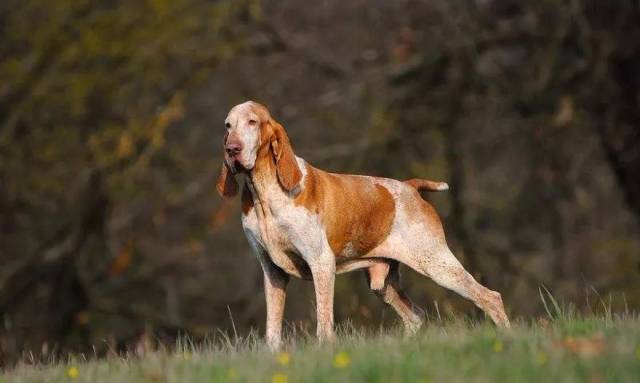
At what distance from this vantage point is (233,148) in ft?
24.7

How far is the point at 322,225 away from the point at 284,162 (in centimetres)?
45

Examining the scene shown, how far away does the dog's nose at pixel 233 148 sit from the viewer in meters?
7.53

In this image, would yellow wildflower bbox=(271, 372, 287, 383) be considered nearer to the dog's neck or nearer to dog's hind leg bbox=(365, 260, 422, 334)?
the dog's neck

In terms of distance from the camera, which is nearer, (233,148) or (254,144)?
(233,148)

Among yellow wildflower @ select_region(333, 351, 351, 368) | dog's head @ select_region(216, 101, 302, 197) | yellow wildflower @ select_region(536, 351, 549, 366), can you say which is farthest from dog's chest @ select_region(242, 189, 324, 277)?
yellow wildflower @ select_region(536, 351, 549, 366)

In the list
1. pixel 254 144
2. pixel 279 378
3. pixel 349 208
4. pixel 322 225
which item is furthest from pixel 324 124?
pixel 279 378

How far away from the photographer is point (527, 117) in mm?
14789

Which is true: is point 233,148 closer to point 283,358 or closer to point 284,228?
point 284,228

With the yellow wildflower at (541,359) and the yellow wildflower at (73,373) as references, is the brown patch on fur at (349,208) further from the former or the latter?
the yellow wildflower at (541,359)

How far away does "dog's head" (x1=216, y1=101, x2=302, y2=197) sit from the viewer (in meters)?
7.59

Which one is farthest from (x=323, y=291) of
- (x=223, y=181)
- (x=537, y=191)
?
(x=537, y=191)

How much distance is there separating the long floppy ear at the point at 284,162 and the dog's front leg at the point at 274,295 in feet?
2.05

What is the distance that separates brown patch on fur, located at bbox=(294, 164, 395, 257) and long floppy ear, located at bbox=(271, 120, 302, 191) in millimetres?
109

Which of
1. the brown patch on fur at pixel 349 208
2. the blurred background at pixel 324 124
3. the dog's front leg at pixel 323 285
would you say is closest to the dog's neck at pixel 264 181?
the brown patch on fur at pixel 349 208
